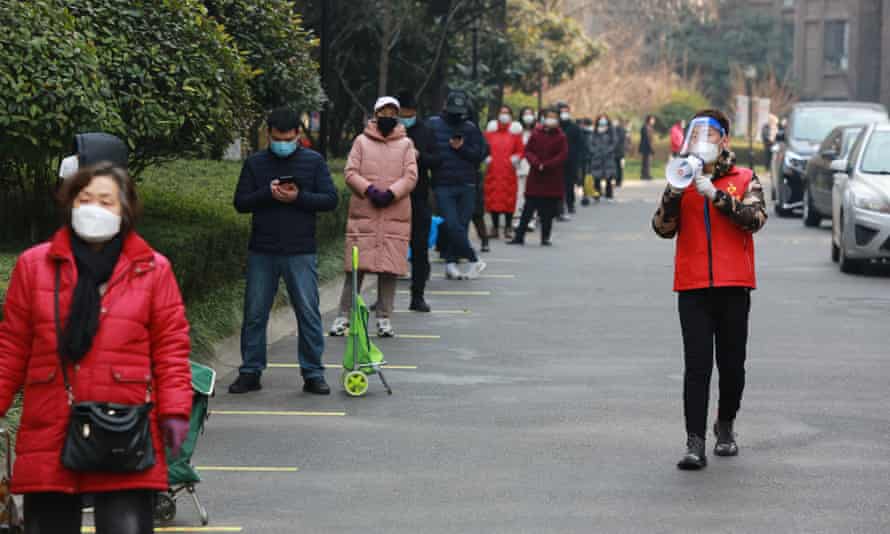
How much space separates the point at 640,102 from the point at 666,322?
2225 inches

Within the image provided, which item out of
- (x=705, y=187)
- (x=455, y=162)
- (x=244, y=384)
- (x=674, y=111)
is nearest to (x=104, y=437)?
(x=705, y=187)

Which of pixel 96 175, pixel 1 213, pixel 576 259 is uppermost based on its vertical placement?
pixel 96 175

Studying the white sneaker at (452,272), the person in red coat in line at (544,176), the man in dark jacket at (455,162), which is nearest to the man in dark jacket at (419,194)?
the man in dark jacket at (455,162)

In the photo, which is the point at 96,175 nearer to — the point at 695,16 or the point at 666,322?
the point at 666,322

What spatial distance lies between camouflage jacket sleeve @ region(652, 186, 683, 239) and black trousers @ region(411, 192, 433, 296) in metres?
6.30

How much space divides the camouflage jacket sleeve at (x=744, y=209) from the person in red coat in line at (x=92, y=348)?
3.52 metres

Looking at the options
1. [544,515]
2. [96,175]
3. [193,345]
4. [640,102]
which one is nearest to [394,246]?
[193,345]

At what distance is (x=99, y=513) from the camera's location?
16.8 feet

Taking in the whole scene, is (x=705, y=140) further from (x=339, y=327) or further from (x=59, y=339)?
(x=339, y=327)

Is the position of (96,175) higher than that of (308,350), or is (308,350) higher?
(96,175)

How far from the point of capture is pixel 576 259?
20.9 m

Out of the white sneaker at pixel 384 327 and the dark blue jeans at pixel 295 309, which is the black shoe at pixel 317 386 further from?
the white sneaker at pixel 384 327

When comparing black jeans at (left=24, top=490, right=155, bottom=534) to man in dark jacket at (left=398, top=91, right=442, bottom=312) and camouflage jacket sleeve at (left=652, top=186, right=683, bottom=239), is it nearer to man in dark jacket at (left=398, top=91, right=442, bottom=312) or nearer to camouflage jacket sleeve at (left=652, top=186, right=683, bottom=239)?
camouflage jacket sleeve at (left=652, top=186, right=683, bottom=239)

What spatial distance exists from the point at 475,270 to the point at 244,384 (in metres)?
8.41
